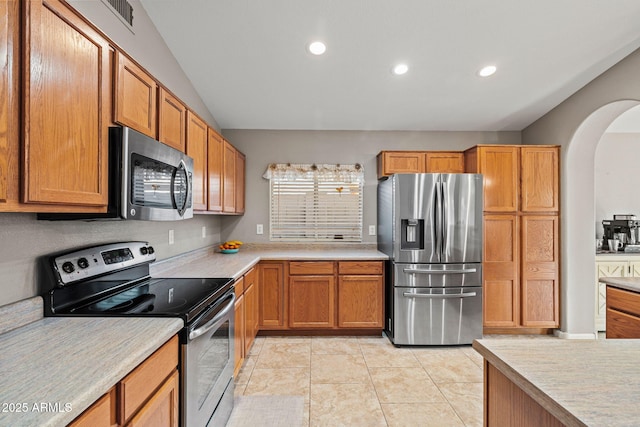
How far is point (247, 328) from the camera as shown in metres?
2.88

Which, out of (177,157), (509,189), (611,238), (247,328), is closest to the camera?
(177,157)

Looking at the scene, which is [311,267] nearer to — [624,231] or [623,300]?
[623,300]

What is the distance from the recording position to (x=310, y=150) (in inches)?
166

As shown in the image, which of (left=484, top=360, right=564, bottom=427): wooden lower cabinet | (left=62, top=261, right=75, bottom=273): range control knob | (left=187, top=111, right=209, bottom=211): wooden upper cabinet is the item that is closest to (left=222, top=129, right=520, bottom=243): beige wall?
(left=187, top=111, right=209, bottom=211): wooden upper cabinet

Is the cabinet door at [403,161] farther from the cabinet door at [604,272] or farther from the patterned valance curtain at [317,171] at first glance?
the cabinet door at [604,272]

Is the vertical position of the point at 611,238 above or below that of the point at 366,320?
above

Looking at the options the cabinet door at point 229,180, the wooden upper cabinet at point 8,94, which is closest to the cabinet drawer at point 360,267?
the cabinet door at point 229,180

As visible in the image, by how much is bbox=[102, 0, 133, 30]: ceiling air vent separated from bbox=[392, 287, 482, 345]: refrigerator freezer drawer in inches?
124

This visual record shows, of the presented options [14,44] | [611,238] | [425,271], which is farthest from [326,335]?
[611,238]

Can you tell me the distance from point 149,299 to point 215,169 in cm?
153

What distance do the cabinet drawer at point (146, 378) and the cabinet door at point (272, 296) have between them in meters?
2.11

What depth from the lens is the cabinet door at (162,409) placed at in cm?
110

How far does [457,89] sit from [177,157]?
2.84 m

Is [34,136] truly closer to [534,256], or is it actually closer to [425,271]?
[425,271]
